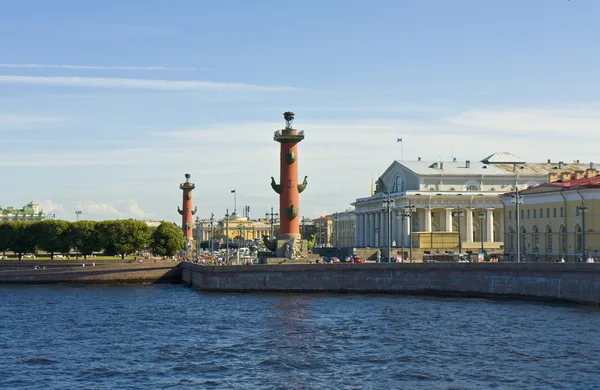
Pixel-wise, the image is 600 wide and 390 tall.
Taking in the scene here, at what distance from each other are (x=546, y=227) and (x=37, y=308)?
40.4 metres

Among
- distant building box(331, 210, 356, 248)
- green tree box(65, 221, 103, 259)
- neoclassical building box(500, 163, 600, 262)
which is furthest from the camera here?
distant building box(331, 210, 356, 248)

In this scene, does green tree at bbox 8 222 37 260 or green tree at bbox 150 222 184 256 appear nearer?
green tree at bbox 8 222 37 260

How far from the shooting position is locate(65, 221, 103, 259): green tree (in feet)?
305

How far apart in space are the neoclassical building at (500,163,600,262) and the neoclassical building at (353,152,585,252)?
22667 millimetres

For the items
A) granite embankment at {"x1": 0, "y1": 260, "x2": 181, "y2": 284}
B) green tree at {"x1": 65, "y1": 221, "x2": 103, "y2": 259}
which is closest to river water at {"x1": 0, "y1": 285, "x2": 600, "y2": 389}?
granite embankment at {"x1": 0, "y1": 260, "x2": 181, "y2": 284}

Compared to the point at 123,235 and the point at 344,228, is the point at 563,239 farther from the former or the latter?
the point at 344,228

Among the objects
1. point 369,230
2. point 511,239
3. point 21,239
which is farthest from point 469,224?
point 21,239

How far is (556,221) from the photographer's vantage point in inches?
2739

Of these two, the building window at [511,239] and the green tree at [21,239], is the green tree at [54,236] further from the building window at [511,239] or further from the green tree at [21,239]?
the building window at [511,239]

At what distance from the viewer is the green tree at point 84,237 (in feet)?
305

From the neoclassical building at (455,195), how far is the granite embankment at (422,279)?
40250mm

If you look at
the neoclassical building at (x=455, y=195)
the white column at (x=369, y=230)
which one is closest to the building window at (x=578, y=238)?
the neoclassical building at (x=455, y=195)

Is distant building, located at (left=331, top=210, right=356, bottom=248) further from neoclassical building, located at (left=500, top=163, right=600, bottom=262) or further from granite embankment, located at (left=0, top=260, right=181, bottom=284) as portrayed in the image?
neoclassical building, located at (left=500, top=163, right=600, bottom=262)

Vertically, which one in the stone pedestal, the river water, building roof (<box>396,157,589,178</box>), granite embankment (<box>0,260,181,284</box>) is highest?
building roof (<box>396,157,589,178</box>)
